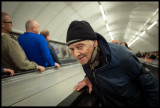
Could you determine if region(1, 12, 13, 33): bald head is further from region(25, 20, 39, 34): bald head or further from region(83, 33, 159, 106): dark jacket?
region(83, 33, 159, 106): dark jacket

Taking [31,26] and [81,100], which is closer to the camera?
[81,100]

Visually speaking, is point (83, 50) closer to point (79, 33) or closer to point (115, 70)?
point (79, 33)

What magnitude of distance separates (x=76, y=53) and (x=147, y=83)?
969 millimetres

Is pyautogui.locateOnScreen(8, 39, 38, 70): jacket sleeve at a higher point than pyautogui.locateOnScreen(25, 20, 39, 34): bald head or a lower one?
lower

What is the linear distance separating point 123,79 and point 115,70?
0.50ft

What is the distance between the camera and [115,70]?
145 centimetres

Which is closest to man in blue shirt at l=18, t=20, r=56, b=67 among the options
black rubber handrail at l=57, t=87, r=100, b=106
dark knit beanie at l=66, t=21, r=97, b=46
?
dark knit beanie at l=66, t=21, r=97, b=46

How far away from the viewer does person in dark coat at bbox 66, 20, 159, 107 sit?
56.1 inches

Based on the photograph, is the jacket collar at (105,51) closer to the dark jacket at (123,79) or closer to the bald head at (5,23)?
the dark jacket at (123,79)

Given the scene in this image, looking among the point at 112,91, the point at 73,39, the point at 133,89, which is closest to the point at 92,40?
the point at 73,39

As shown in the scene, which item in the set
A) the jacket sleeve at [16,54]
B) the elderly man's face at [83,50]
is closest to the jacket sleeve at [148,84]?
the elderly man's face at [83,50]

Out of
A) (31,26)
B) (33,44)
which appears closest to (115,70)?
(33,44)

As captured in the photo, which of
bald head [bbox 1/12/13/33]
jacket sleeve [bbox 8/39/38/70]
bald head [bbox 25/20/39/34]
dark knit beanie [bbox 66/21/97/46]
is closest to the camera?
dark knit beanie [bbox 66/21/97/46]

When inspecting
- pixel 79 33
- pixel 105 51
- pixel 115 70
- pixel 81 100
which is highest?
pixel 79 33
